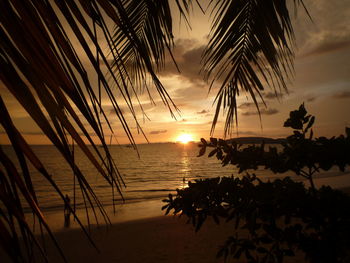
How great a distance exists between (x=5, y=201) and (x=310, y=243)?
1.84 meters

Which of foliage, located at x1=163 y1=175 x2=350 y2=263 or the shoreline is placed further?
the shoreline

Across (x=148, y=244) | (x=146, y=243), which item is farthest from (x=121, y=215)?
(x=148, y=244)

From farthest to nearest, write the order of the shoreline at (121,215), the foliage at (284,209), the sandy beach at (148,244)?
the shoreline at (121,215) < the sandy beach at (148,244) < the foliage at (284,209)

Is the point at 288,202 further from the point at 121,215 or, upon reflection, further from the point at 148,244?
the point at 121,215

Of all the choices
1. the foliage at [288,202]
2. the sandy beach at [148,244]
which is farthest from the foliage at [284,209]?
the sandy beach at [148,244]

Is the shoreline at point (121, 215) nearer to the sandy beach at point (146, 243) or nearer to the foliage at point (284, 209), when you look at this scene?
the sandy beach at point (146, 243)

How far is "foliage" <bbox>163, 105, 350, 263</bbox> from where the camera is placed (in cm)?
158

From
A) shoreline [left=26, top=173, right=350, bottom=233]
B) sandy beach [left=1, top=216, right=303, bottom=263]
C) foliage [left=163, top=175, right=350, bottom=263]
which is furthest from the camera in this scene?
shoreline [left=26, top=173, right=350, bottom=233]

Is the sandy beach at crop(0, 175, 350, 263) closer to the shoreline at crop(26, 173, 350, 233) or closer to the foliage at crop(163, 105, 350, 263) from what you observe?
the shoreline at crop(26, 173, 350, 233)

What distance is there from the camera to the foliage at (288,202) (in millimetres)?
1576

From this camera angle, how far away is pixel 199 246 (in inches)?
277

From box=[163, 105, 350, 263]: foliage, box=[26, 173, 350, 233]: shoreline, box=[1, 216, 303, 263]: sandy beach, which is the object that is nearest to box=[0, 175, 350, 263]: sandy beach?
box=[1, 216, 303, 263]: sandy beach

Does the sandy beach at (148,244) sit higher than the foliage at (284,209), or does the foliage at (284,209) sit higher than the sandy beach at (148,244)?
the foliage at (284,209)

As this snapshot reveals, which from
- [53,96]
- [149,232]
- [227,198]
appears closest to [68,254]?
[149,232]
